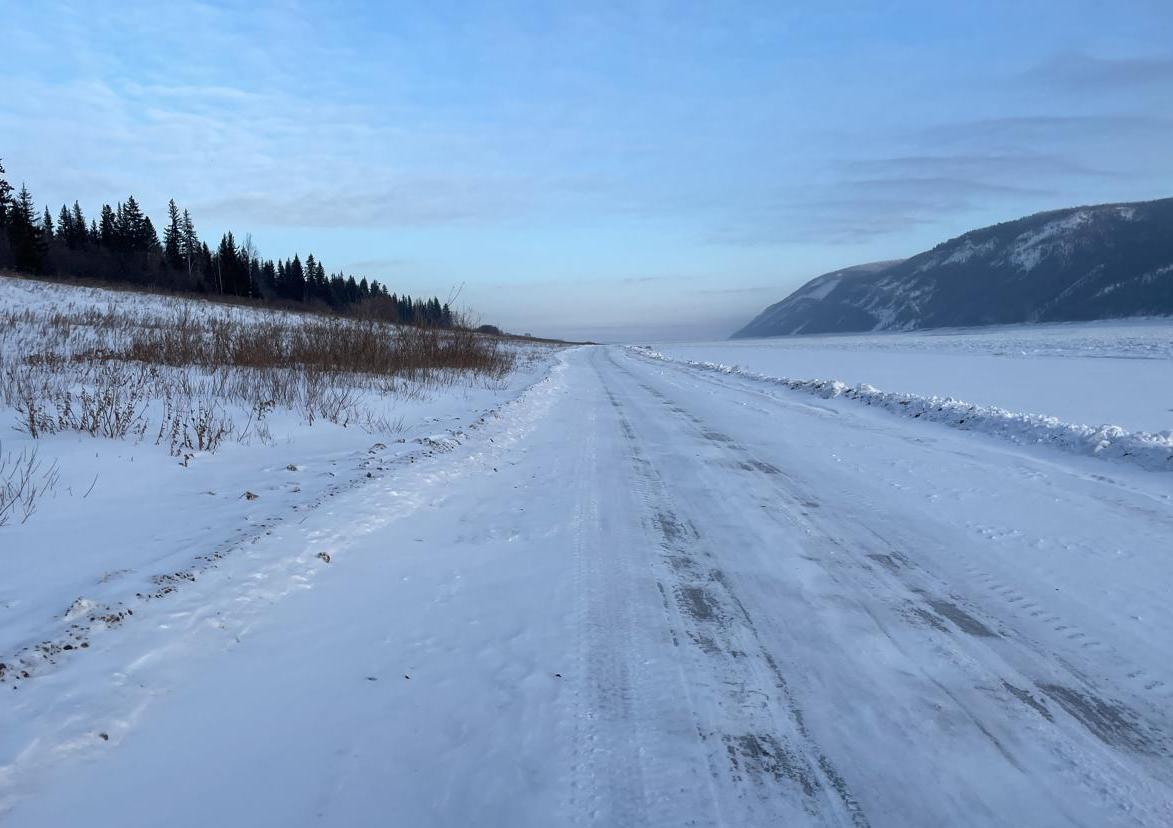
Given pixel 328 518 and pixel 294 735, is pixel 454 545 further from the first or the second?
pixel 294 735

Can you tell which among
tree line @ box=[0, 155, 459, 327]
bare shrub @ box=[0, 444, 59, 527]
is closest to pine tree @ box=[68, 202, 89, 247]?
tree line @ box=[0, 155, 459, 327]

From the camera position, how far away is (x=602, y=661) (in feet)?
9.90

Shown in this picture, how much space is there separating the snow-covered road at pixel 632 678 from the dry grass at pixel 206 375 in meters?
3.82

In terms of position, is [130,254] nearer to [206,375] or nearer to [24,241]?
[24,241]

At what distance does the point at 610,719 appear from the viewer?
2.57 metres

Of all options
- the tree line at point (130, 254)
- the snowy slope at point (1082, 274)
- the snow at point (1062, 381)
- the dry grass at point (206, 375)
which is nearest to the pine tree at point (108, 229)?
the tree line at point (130, 254)

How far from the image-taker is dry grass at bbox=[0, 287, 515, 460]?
23.3ft

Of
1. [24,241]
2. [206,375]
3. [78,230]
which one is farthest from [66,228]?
[206,375]

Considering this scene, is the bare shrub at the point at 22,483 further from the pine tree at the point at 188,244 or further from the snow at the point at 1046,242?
the snow at the point at 1046,242

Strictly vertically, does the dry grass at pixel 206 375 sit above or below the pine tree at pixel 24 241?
below

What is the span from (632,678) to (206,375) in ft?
36.9

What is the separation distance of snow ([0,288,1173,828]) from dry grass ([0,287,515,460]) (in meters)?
0.96

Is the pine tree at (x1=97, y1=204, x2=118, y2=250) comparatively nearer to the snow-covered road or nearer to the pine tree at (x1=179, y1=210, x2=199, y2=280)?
the pine tree at (x1=179, y1=210, x2=199, y2=280)

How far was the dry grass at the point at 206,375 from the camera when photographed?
7102 millimetres
